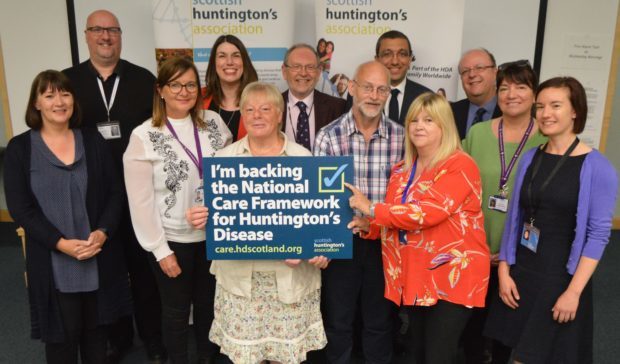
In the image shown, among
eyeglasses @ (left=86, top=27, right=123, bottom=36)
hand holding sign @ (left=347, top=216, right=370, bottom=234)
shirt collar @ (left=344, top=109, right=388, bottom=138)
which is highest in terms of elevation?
eyeglasses @ (left=86, top=27, right=123, bottom=36)

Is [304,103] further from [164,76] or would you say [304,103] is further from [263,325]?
[263,325]

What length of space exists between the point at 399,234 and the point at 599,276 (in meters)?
3.54

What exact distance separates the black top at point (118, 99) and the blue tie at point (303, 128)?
102 cm

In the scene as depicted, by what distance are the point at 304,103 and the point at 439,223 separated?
1.46 meters

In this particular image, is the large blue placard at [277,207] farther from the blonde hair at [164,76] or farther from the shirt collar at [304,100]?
the shirt collar at [304,100]

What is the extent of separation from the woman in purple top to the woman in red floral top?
0.20m

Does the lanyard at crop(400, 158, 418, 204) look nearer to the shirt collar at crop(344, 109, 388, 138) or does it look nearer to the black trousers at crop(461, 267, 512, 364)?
the shirt collar at crop(344, 109, 388, 138)

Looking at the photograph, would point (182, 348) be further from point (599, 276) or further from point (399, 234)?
point (599, 276)

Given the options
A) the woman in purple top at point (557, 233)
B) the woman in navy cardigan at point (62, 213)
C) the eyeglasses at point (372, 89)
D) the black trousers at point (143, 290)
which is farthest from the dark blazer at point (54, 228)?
the woman in purple top at point (557, 233)

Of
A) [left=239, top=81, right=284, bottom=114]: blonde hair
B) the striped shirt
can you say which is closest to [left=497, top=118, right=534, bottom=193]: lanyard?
the striped shirt

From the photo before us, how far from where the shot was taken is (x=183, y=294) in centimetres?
247

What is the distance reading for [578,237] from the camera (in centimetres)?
188

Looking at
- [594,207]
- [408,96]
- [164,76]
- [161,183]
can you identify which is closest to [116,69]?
[164,76]

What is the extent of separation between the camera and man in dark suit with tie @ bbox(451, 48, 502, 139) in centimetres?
298
